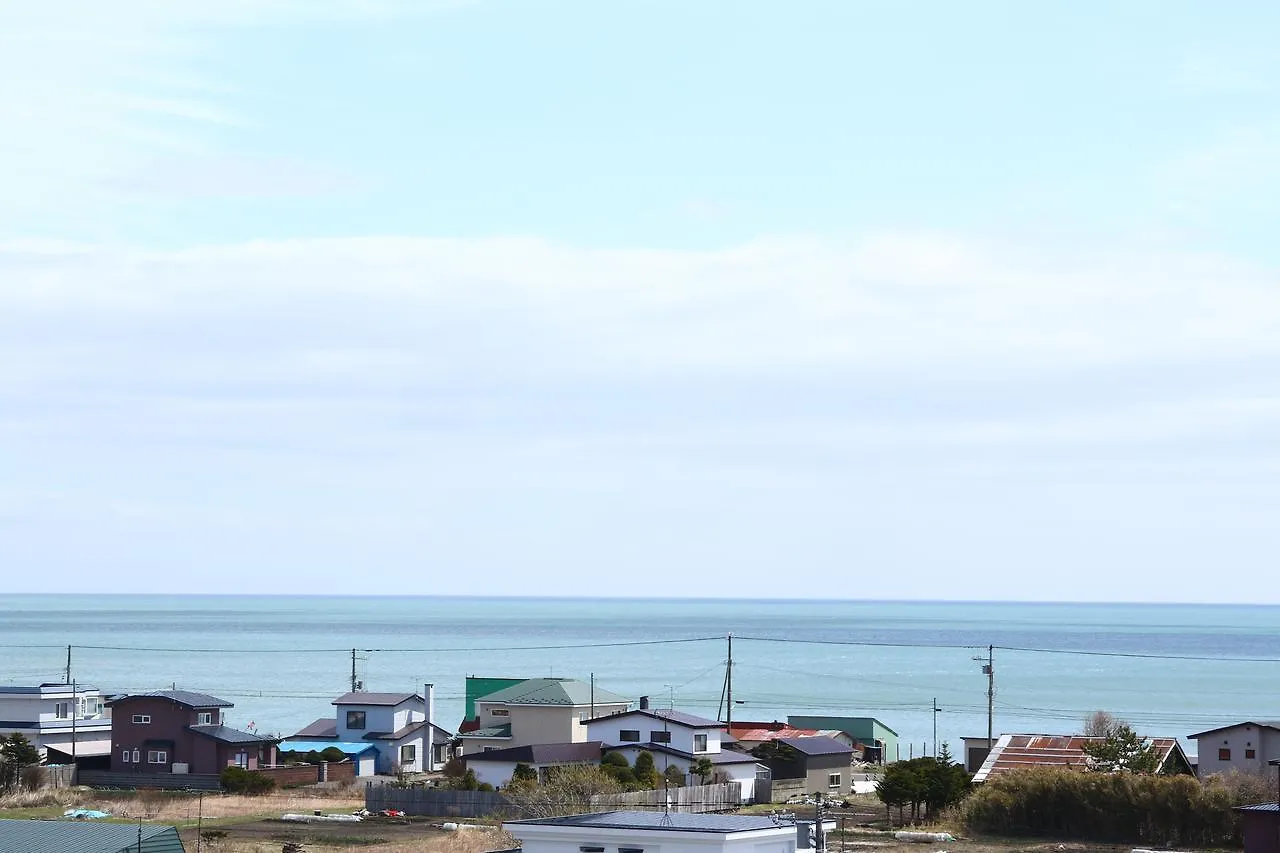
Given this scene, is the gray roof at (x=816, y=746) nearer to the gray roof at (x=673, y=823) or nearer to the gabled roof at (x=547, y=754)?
the gabled roof at (x=547, y=754)

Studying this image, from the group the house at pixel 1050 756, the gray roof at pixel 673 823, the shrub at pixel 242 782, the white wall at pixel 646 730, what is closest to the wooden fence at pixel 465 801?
the white wall at pixel 646 730

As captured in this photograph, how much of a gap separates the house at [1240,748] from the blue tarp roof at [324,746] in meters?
32.8

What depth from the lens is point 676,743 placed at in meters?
59.4

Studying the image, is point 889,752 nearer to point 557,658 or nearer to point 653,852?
point 653,852

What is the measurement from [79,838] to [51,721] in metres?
39.3

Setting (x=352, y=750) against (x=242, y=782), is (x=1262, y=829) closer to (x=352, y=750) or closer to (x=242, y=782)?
(x=242, y=782)

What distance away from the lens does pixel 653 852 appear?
2905 centimetres

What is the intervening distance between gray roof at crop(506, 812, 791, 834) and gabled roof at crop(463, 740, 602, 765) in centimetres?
2621

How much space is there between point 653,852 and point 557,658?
159 meters

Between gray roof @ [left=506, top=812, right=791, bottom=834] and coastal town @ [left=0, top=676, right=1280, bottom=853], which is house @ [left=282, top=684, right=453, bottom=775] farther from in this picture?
gray roof @ [left=506, top=812, right=791, bottom=834]

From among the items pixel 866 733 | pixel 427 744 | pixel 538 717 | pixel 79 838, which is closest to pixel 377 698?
pixel 427 744

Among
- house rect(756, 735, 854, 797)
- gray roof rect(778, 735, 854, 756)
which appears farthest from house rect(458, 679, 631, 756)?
gray roof rect(778, 735, 854, 756)

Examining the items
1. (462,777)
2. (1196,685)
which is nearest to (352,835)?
(462,777)

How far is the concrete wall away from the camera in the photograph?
183 feet
